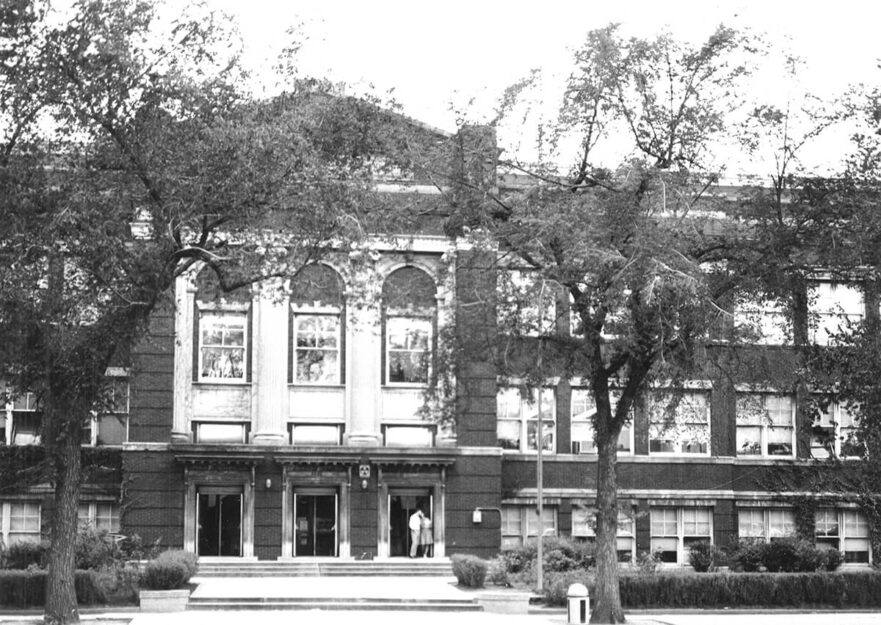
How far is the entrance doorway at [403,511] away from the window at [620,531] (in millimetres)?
5276

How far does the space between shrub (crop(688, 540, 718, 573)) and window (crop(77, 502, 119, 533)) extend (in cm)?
1860

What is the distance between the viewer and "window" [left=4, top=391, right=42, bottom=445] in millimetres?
42781

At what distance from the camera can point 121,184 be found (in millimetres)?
25094

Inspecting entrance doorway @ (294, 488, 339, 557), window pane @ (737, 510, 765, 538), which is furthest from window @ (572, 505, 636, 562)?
entrance doorway @ (294, 488, 339, 557)

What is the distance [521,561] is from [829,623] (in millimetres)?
10839

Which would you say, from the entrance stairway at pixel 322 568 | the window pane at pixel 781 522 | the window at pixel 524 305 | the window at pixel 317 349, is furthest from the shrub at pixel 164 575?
the window pane at pixel 781 522

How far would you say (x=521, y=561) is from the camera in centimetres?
3947

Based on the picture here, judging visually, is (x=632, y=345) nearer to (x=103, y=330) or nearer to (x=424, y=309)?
(x=424, y=309)

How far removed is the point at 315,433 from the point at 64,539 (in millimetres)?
17953

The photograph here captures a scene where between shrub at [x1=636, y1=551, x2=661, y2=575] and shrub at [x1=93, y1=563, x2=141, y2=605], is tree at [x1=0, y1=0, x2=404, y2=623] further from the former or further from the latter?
shrub at [x1=636, y1=551, x2=661, y2=575]

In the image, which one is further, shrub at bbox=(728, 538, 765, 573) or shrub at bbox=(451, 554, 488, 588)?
shrub at bbox=(728, 538, 765, 573)

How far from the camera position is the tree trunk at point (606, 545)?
28.8m

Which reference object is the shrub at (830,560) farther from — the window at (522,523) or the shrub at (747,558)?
the window at (522,523)

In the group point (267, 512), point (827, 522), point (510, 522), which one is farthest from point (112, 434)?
point (827, 522)
